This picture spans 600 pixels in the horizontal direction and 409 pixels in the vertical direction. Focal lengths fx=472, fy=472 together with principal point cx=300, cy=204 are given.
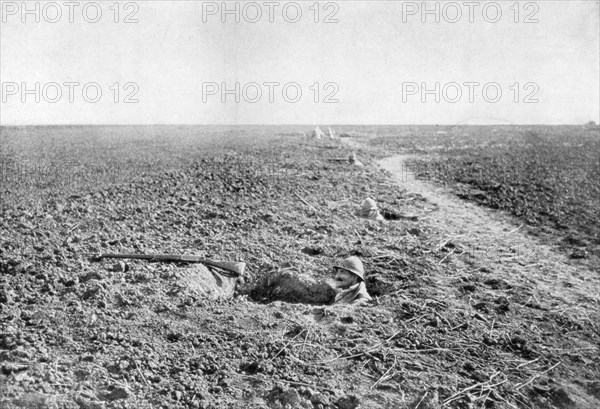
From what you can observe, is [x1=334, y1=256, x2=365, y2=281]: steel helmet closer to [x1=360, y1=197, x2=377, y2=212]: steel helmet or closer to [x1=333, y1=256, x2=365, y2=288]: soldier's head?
[x1=333, y1=256, x2=365, y2=288]: soldier's head

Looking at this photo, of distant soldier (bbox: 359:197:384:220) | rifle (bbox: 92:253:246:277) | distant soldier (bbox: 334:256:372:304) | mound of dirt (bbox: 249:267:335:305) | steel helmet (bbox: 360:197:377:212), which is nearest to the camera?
distant soldier (bbox: 334:256:372:304)

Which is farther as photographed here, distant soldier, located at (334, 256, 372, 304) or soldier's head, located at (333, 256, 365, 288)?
soldier's head, located at (333, 256, 365, 288)

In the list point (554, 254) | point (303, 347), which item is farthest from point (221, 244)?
point (554, 254)

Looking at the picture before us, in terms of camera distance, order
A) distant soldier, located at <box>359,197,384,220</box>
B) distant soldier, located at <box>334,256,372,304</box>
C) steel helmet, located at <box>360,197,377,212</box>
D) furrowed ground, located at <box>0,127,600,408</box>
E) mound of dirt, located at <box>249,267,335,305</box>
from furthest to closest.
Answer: steel helmet, located at <box>360,197,377,212</box>, distant soldier, located at <box>359,197,384,220</box>, mound of dirt, located at <box>249,267,335,305</box>, distant soldier, located at <box>334,256,372,304</box>, furrowed ground, located at <box>0,127,600,408</box>

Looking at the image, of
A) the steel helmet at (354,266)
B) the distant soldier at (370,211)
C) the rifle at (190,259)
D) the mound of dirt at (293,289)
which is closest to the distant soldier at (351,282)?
the steel helmet at (354,266)

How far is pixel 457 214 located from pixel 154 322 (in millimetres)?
5562

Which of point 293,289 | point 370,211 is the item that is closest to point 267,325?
point 293,289

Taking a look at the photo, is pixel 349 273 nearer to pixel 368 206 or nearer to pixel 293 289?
pixel 293 289

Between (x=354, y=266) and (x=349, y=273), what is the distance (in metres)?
0.09

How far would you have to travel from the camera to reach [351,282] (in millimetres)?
4512

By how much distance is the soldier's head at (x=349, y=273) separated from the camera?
14.8ft

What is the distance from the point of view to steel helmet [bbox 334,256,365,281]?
4539 millimetres

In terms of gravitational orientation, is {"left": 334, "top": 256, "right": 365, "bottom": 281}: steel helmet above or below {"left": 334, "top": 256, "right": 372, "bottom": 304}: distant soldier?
above

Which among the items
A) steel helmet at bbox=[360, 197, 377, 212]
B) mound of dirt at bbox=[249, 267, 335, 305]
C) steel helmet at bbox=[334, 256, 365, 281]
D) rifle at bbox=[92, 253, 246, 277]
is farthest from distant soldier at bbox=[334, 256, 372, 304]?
steel helmet at bbox=[360, 197, 377, 212]
